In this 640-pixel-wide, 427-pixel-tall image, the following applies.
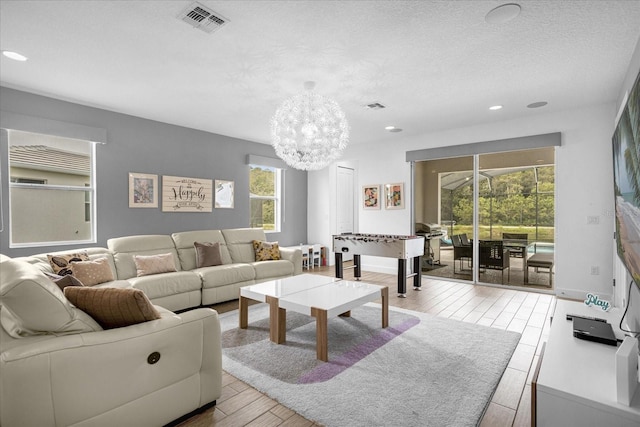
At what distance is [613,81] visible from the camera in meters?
3.44

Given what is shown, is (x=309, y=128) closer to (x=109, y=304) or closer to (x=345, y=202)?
(x=109, y=304)

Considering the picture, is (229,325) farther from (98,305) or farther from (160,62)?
(160,62)

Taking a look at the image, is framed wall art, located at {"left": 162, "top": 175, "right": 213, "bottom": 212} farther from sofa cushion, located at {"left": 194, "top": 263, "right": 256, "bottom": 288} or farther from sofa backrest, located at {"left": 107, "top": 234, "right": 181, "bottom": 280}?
sofa cushion, located at {"left": 194, "top": 263, "right": 256, "bottom": 288}

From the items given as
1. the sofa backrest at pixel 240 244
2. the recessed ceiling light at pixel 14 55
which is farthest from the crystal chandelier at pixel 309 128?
the recessed ceiling light at pixel 14 55

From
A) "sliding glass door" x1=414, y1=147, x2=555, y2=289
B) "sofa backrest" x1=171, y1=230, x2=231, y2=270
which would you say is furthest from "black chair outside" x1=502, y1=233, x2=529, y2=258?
"sofa backrest" x1=171, y1=230, x2=231, y2=270

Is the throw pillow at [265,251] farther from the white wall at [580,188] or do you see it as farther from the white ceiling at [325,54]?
the white wall at [580,188]

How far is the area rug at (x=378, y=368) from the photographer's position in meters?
1.94

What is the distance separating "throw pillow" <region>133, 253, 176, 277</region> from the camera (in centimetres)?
385

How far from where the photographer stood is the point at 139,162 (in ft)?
15.4

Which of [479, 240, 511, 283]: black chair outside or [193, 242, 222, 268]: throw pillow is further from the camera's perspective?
[479, 240, 511, 283]: black chair outside

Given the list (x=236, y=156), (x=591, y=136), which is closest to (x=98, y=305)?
(x=236, y=156)

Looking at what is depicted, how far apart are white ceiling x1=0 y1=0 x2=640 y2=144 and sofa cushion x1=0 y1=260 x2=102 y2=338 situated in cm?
183

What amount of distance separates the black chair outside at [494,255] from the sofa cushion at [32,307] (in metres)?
5.31

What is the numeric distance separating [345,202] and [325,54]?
514 centimetres
